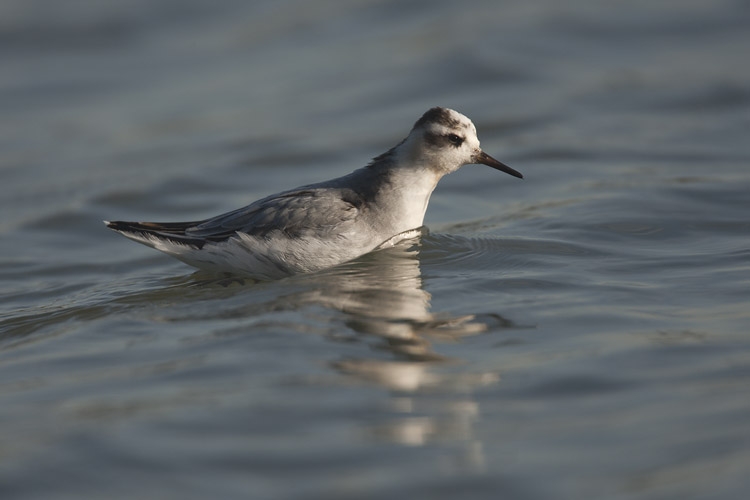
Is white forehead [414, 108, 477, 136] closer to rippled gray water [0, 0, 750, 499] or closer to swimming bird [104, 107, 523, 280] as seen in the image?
swimming bird [104, 107, 523, 280]

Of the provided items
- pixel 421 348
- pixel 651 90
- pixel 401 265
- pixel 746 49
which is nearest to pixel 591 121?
pixel 651 90

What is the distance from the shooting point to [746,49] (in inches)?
545

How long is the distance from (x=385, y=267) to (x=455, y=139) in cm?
124

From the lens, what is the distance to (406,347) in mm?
6207

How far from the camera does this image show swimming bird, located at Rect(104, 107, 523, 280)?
308 inches

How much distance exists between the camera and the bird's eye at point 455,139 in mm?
8383

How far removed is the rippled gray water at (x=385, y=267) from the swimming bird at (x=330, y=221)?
207 millimetres

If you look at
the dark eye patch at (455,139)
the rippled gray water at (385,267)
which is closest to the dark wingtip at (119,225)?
the rippled gray water at (385,267)

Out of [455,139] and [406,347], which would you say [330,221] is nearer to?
[455,139]

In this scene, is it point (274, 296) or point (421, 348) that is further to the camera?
point (274, 296)

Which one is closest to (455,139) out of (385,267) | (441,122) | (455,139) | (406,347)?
(455,139)

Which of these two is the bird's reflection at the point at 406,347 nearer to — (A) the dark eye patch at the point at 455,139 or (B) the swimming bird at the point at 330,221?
(B) the swimming bird at the point at 330,221

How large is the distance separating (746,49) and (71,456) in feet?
37.8

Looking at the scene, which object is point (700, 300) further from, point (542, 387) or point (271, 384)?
point (271, 384)
